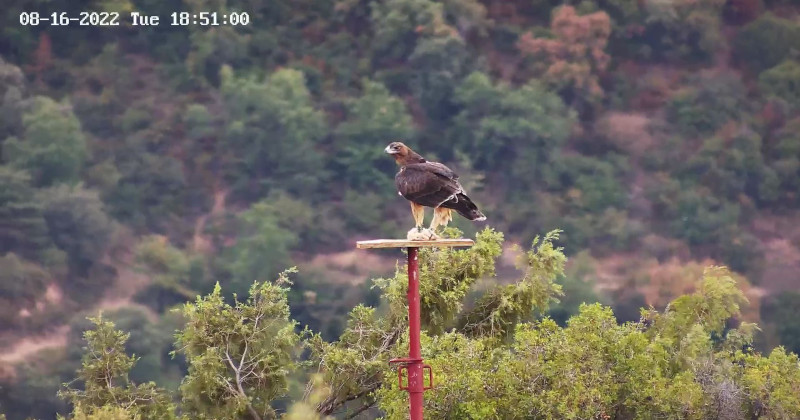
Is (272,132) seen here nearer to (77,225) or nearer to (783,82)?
(77,225)

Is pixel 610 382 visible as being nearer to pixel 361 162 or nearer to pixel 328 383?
pixel 328 383

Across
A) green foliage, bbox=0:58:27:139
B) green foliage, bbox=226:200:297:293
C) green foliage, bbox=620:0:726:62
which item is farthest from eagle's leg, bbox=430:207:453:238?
green foliage, bbox=620:0:726:62

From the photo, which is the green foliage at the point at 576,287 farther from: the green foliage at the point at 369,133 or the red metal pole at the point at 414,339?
the red metal pole at the point at 414,339

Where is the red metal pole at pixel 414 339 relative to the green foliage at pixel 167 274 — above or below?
below

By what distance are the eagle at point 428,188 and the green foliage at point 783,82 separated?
1159 inches

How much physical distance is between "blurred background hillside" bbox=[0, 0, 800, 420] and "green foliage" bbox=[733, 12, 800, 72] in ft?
0.22

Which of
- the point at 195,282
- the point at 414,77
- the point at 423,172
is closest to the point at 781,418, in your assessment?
the point at 423,172

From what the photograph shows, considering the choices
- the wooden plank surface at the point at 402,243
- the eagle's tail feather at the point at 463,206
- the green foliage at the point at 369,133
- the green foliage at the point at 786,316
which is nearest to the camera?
the wooden plank surface at the point at 402,243

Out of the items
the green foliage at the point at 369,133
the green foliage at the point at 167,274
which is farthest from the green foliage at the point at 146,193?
the green foliage at the point at 369,133

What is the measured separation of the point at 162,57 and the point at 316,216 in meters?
6.83

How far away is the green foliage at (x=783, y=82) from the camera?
3762 cm

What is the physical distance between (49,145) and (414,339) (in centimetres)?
2741

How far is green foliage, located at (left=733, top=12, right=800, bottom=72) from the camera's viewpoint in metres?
37.5

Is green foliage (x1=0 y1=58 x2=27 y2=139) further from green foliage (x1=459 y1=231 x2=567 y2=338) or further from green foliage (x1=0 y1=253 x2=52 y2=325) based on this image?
green foliage (x1=459 y1=231 x2=567 y2=338)
